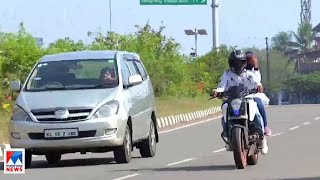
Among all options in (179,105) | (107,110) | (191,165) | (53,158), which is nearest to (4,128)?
(53,158)

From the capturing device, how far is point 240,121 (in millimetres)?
13734

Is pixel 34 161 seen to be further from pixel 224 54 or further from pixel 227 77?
pixel 224 54

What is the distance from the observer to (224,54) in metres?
62.6

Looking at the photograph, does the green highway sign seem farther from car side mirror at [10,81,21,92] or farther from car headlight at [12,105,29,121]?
car headlight at [12,105,29,121]

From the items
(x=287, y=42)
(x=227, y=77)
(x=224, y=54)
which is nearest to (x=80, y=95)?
(x=227, y=77)

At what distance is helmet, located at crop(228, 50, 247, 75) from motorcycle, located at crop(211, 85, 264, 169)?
1.34ft

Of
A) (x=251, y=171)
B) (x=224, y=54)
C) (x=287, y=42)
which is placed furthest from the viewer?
(x=287, y=42)

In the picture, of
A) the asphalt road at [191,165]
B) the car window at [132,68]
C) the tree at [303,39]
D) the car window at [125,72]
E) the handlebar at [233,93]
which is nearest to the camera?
the asphalt road at [191,165]

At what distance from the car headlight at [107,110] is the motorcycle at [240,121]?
195 centimetres

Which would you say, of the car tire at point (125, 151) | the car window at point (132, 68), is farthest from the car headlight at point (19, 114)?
the car window at point (132, 68)

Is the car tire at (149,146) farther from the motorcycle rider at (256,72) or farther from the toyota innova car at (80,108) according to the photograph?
the motorcycle rider at (256,72)

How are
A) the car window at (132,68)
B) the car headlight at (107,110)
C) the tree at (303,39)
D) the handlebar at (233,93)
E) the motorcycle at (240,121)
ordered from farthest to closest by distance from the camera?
the tree at (303,39) < the car window at (132,68) < the car headlight at (107,110) < the handlebar at (233,93) < the motorcycle at (240,121)

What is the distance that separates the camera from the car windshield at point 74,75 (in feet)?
51.2

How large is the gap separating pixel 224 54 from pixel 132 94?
46.9 m
